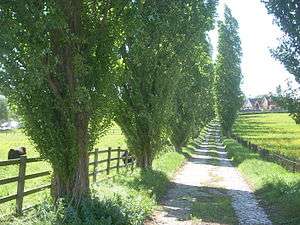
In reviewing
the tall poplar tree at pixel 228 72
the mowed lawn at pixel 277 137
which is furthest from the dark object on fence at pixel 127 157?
the tall poplar tree at pixel 228 72

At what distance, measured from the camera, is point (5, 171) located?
70.7 ft

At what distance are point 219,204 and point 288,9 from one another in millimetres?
6224

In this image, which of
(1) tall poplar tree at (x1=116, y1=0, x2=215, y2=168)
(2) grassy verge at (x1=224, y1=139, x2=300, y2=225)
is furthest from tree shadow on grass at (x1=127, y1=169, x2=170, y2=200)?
(2) grassy verge at (x1=224, y1=139, x2=300, y2=225)

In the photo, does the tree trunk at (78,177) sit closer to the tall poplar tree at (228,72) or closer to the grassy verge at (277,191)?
the grassy verge at (277,191)

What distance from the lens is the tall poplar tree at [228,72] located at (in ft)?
192

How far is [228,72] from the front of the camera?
5981 centimetres

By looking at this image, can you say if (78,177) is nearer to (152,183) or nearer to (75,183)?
(75,183)

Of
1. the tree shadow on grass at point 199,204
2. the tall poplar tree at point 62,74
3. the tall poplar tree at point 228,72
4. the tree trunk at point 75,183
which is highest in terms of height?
the tall poplar tree at point 228,72

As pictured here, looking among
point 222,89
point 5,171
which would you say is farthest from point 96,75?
point 222,89

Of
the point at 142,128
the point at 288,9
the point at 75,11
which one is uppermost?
the point at 288,9

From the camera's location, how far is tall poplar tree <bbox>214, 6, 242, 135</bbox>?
192ft

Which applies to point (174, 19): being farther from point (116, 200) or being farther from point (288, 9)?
point (116, 200)

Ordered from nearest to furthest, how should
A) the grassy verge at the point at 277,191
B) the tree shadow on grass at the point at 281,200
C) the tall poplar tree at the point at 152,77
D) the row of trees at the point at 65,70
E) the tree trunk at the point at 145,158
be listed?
the row of trees at the point at 65,70
the tree shadow on grass at the point at 281,200
the grassy verge at the point at 277,191
the tall poplar tree at the point at 152,77
the tree trunk at the point at 145,158

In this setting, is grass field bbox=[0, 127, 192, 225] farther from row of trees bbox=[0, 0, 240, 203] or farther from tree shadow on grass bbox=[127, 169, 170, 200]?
row of trees bbox=[0, 0, 240, 203]
